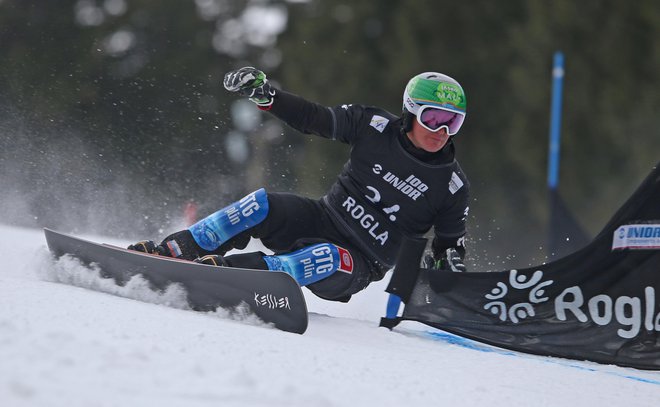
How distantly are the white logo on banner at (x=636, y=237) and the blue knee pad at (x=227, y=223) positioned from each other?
1.70m

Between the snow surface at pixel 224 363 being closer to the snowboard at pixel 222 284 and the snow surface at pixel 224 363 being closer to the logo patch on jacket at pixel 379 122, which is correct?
the snowboard at pixel 222 284

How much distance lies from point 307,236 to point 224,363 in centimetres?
196

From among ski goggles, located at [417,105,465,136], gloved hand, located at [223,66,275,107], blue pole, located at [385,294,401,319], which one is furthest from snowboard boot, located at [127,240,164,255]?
ski goggles, located at [417,105,465,136]

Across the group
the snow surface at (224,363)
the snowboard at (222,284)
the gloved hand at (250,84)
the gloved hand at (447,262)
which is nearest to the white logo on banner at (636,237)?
the snow surface at (224,363)

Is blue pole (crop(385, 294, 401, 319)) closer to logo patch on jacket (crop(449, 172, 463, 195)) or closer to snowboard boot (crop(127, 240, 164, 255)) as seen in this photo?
logo patch on jacket (crop(449, 172, 463, 195))

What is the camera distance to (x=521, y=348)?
12.9 ft

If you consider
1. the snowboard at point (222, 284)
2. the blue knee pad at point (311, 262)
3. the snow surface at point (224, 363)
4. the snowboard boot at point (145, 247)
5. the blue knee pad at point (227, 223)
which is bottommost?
the snow surface at point (224, 363)

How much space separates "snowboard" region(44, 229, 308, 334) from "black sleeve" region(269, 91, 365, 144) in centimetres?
105

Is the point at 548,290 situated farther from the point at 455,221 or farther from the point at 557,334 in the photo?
the point at 455,221

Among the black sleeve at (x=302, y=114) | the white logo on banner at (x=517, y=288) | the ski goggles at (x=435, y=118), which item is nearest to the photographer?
the white logo on banner at (x=517, y=288)

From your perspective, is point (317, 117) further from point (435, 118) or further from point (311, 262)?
point (311, 262)

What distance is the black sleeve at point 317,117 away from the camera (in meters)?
4.19

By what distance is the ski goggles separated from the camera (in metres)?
4.08

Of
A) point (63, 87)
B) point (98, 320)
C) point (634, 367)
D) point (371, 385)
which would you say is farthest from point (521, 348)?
point (63, 87)
